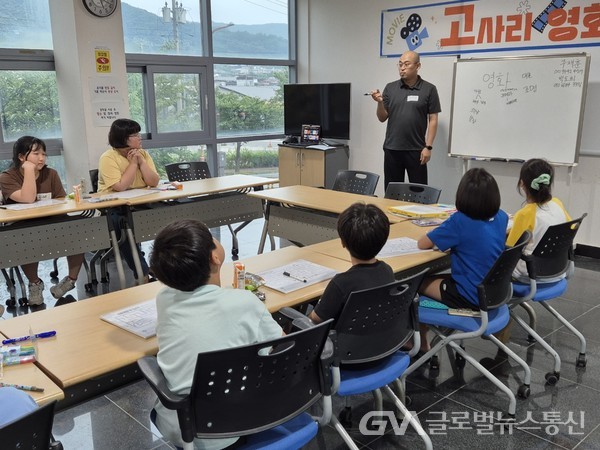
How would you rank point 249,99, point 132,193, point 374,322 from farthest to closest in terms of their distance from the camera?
point 249,99, point 132,193, point 374,322

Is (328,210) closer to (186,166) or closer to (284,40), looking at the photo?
(186,166)

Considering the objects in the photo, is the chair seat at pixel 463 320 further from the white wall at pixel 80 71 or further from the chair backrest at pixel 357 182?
the white wall at pixel 80 71

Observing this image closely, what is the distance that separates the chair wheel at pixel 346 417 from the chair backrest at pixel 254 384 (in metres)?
0.94

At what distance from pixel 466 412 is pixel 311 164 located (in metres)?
4.61

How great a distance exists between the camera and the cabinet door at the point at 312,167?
22.1 feet

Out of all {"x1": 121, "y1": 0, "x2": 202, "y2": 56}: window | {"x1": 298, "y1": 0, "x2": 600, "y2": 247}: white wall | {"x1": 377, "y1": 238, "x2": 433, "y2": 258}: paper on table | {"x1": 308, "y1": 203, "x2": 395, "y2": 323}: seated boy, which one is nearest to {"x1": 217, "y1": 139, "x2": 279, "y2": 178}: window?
{"x1": 298, "y1": 0, "x2": 600, "y2": 247}: white wall

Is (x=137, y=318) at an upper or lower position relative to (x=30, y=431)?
lower

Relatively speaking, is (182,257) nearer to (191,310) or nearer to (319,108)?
(191,310)

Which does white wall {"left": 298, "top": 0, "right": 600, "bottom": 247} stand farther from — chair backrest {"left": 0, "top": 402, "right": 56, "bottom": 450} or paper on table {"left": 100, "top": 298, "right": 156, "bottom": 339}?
chair backrest {"left": 0, "top": 402, "right": 56, "bottom": 450}

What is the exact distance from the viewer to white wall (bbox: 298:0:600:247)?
495 centimetres

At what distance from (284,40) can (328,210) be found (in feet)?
15.1

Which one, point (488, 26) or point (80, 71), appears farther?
point (488, 26)

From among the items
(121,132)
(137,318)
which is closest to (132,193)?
(121,132)

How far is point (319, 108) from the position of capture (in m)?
6.95
